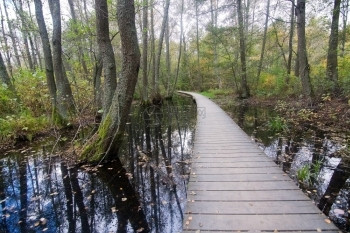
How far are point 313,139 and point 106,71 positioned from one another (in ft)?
18.7

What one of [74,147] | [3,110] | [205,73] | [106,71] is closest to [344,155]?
[106,71]

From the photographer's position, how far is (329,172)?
13.9 feet

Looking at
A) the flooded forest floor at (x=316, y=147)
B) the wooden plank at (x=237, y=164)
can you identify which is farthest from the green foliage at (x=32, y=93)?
the flooded forest floor at (x=316, y=147)

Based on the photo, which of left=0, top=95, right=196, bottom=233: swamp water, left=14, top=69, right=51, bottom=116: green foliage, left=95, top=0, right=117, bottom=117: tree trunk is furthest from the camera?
left=14, top=69, right=51, bottom=116: green foliage

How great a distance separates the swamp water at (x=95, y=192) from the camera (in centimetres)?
319

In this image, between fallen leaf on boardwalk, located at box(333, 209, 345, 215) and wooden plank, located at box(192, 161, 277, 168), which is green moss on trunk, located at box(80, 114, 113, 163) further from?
fallen leaf on boardwalk, located at box(333, 209, 345, 215)

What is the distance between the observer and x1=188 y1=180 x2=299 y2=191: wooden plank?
3.20 m

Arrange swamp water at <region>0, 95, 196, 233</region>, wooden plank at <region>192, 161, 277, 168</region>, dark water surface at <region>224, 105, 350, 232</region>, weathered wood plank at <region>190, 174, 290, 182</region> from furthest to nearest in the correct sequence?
wooden plank at <region>192, 161, 277, 168</region> < weathered wood plank at <region>190, 174, 290, 182</region> < dark water surface at <region>224, 105, 350, 232</region> < swamp water at <region>0, 95, 196, 233</region>

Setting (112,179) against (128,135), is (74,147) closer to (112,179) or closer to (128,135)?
(112,179)

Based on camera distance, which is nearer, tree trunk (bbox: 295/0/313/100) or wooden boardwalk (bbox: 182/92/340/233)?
wooden boardwalk (bbox: 182/92/340/233)

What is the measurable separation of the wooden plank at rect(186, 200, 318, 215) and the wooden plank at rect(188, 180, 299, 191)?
0.36 m

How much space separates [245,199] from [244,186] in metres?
0.36

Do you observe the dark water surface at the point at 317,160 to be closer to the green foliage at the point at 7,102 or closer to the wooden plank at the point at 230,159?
the wooden plank at the point at 230,159

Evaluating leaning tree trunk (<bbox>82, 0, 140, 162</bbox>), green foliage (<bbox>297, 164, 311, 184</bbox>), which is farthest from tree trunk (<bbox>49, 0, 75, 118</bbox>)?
green foliage (<bbox>297, 164, 311, 184</bbox>)
